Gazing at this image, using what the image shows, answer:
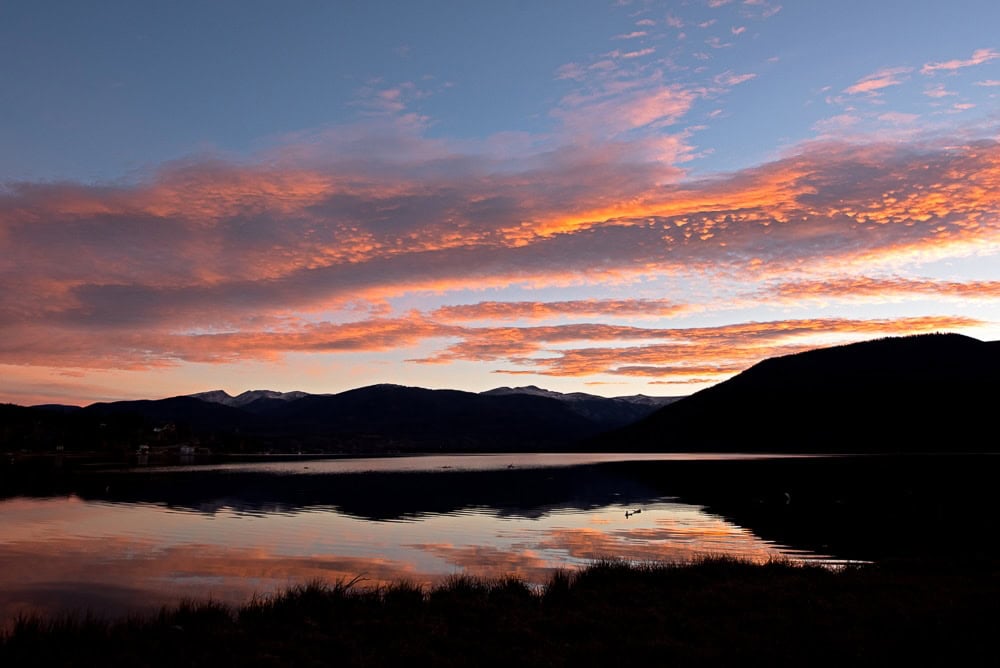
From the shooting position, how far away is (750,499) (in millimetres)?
80938

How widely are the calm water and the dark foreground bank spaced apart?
772cm

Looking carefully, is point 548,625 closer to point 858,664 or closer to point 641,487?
point 858,664

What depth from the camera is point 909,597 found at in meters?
23.4

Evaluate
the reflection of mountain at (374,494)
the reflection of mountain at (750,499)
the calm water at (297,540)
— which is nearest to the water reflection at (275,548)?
the calm water at (297,540)

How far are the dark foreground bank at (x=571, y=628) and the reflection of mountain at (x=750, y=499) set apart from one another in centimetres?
1876

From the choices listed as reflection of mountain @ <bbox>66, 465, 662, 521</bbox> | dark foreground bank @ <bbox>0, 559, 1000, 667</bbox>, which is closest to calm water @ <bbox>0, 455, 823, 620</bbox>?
reflection of mountain @ <bbox>66, 465, 662, 521</bbox>

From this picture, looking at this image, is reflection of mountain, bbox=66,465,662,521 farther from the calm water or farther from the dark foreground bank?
the dark foreground bank

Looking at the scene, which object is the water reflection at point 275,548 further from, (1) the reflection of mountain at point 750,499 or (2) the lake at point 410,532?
(1) the reflection of mountain at point 750,499

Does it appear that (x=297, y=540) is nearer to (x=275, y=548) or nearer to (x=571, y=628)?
(x=275, y=548)

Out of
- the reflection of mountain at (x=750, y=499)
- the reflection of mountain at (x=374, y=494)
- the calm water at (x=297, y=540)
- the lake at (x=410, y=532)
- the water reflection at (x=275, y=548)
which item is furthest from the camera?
the reflection of mountain at (x=374, y=494)

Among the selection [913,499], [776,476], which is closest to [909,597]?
[913,499]

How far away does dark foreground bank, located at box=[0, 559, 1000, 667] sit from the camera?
17.1 metres

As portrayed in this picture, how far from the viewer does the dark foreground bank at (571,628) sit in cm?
1711

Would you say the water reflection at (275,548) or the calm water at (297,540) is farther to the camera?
the calm water at (297,540)
